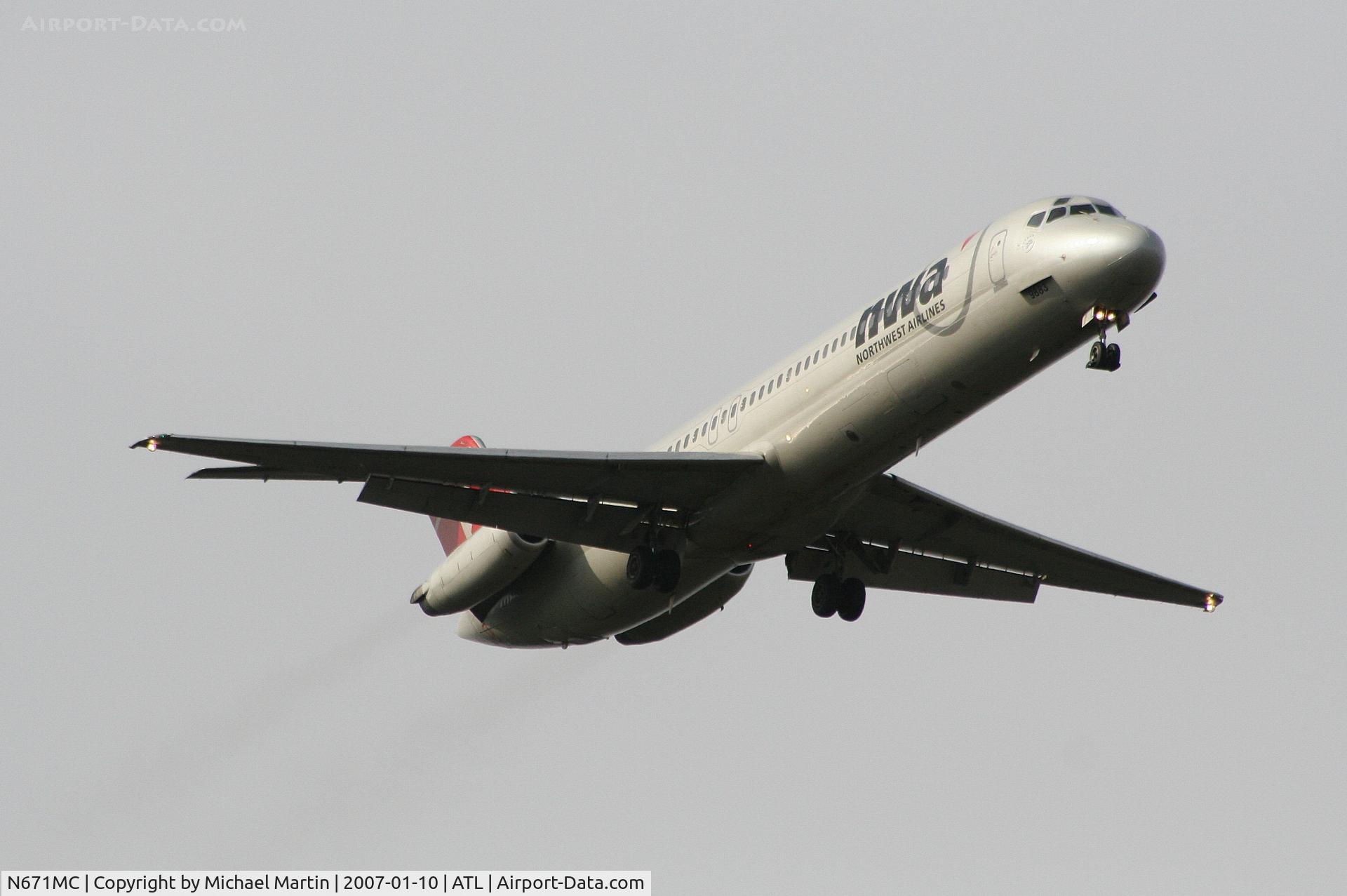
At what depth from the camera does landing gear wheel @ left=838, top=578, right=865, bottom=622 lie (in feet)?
105

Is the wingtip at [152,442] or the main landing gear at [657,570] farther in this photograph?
the main landing gear at [657,570]

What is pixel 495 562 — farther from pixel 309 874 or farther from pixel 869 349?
pixel 869 349

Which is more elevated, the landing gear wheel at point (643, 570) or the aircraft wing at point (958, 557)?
the aircraft wing at point (958, 557)

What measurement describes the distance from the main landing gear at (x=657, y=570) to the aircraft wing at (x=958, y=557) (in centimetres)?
329

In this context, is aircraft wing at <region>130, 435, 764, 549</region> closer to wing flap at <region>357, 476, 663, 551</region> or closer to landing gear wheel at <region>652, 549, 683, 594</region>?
wing flap at <region>357, 476, 663, 551</region>

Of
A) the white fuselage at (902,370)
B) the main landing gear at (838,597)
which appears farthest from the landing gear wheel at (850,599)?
the white fuselage at (902,370)

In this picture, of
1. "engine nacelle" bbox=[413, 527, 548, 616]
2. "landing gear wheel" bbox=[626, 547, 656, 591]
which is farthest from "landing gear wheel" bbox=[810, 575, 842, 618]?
"engine nacelle" bbox=[413, 527, 548, 616]

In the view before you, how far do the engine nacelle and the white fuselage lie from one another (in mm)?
1973

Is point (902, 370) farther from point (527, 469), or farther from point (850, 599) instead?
point (850, 599)

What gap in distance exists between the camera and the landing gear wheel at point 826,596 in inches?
1260

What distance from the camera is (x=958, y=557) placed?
3306 cm

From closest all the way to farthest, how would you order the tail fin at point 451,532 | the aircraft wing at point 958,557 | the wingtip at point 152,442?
the wingtip at point 152,442, the aircraft wing at point 958,557, the tail fin at point 451,532

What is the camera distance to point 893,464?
90.8 ft

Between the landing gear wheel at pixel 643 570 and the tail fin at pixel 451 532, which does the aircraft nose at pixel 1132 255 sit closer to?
the landing gear wheel at pixel 643 570
